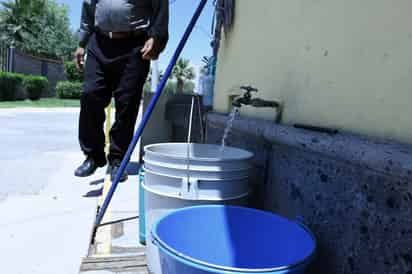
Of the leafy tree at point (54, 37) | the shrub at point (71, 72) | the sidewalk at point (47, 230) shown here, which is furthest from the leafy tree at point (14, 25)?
the sidewalk at point (47, 230)

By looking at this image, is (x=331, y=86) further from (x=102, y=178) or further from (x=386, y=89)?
(x=102, y=178)

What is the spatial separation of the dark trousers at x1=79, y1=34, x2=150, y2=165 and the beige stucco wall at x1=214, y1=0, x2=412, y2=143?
2.24 ft

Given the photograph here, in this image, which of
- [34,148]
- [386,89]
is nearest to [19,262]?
[386,89]

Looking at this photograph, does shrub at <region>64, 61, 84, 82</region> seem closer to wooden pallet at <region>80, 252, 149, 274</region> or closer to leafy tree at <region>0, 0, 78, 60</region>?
leafy tree at <region>0, 0, 78, 60</region>

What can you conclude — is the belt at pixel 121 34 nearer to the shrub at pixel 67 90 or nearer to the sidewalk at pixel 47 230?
the sidewalk at pixel 47 230

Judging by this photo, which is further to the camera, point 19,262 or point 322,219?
point 19,262

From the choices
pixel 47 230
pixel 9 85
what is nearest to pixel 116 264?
pixel 47 230

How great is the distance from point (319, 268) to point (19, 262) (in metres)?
1.06

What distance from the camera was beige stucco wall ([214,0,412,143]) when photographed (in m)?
0.88

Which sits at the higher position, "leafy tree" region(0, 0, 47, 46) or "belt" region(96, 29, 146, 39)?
"leafy tree" region(0, 0, 47, 46)

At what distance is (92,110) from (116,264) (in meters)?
1.03

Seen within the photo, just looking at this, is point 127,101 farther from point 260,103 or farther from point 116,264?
point 116,264

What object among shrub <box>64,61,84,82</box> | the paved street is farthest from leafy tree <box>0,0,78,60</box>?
the paved street

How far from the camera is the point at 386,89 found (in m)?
0.92
